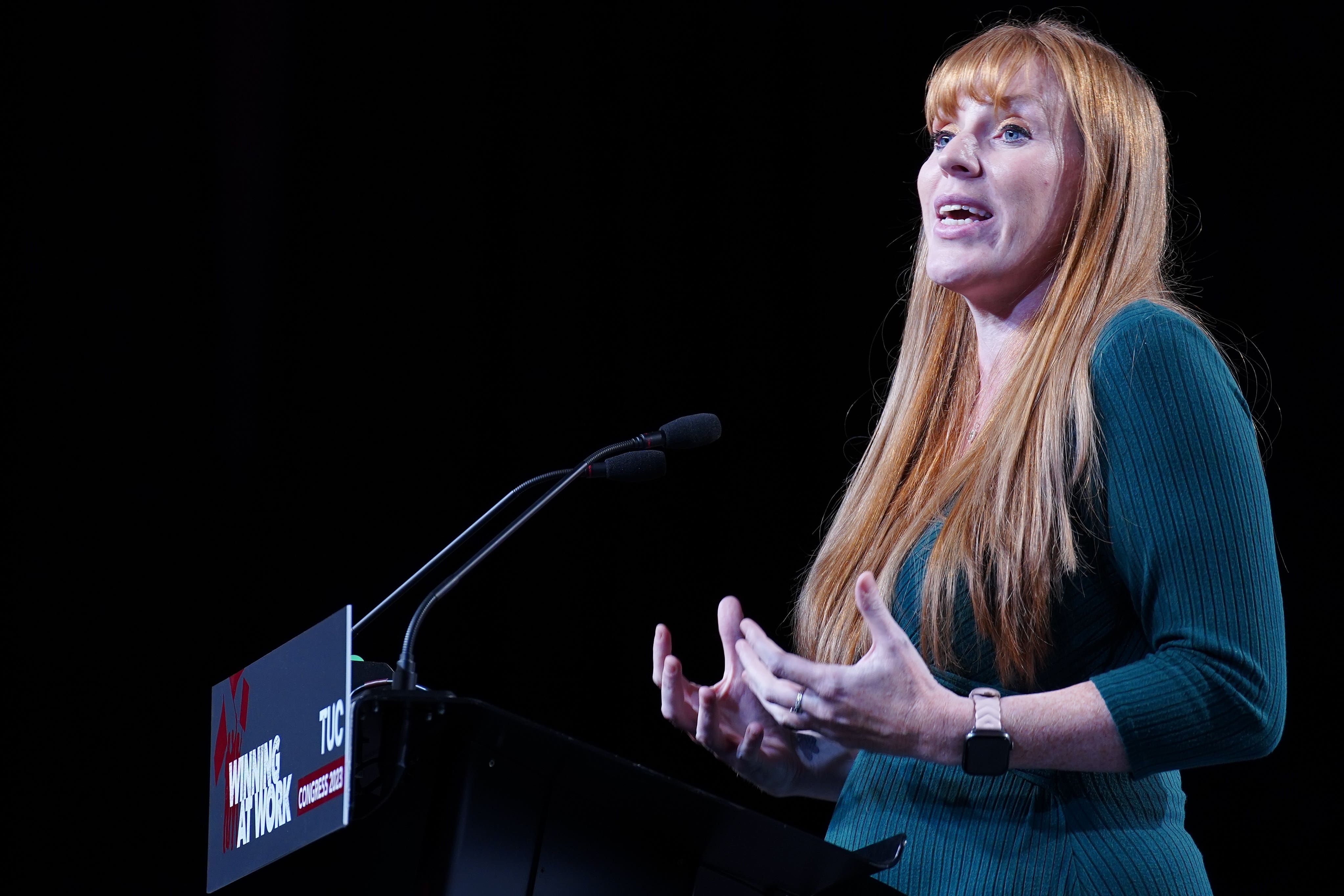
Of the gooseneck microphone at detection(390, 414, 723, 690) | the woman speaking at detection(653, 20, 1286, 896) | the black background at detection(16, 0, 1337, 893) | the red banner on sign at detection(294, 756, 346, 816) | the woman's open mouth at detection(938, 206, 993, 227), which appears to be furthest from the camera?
the black background at detection(16, 0, 1337, 893)

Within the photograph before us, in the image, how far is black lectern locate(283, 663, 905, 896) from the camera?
1.14m

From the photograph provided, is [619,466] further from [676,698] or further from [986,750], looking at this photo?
[986,750]

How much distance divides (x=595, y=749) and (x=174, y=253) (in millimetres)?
2328

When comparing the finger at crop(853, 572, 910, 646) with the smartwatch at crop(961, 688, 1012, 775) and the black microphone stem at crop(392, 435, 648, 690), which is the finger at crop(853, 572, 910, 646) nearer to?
the smartwatch at crop(961, 688, 1012, 775)

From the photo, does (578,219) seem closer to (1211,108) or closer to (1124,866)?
(1211,108)

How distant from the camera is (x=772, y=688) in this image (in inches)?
46.2

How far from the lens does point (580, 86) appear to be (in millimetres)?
3385

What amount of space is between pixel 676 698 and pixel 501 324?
2025 millimetres

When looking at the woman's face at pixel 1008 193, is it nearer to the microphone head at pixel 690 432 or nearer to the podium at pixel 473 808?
the microphone head at pixel 690 432

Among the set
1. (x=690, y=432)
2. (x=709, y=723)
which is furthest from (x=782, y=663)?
(x=690, y=432)

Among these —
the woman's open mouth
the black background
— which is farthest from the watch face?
the black background

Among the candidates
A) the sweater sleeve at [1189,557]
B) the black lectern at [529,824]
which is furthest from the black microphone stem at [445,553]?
the sweater sleeve at [1189,557]

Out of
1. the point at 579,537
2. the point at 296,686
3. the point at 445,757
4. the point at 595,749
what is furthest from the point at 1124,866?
the point at 579,537

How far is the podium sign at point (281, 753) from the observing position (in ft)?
3.62
